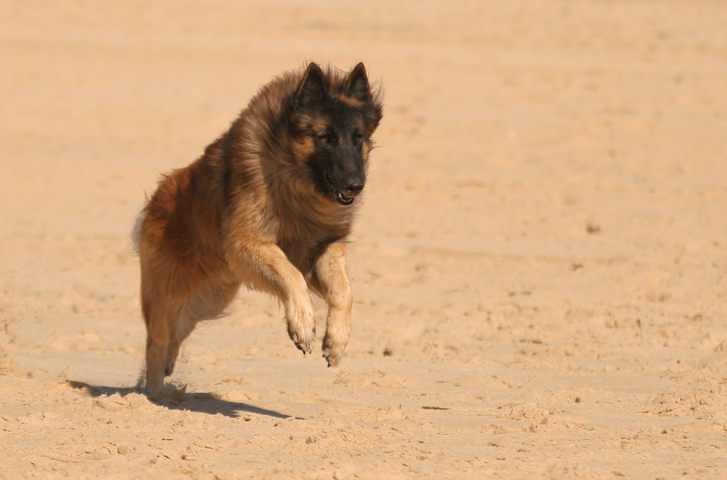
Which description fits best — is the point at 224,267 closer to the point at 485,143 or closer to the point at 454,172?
the point at 454,172

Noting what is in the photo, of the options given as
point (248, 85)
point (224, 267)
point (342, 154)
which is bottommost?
point (224, 267)

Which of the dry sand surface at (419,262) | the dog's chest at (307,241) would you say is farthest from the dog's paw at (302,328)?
the dog's chest at (307,241)

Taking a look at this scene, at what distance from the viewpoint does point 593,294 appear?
31.4ft

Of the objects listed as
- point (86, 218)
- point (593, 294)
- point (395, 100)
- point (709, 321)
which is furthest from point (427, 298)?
point (395, 100)

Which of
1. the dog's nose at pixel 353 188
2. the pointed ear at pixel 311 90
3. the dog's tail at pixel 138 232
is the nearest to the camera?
the dog's nose at pixel 353 188

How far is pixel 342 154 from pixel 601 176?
7384 mm

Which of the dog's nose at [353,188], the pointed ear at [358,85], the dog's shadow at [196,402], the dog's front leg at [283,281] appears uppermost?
the pointed ear at [358,85]

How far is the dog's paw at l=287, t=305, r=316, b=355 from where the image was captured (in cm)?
626

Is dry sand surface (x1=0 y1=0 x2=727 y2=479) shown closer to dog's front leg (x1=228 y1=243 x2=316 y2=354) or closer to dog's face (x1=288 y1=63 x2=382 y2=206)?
dog's front leg (x1=228 y1=243 x2=316 y2=354)

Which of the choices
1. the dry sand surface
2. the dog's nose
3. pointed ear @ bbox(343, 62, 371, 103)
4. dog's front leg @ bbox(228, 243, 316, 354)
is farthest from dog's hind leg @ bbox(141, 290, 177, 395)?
pointed ear @ bbox(343, 62, 371, 103)

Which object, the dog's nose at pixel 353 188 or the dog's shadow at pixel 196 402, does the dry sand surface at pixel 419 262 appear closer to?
the dog's shadow at pixel 196 402

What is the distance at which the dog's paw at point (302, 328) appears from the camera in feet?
20.5

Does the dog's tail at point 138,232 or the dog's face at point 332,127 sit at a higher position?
the dog's face at point 332,127

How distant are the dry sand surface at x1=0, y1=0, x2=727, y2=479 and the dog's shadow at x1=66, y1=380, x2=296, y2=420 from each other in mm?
37
